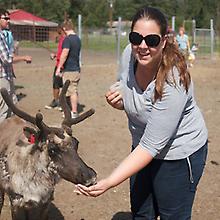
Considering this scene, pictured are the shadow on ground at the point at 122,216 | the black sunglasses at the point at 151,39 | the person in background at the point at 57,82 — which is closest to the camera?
the black sunglasses at the point at 151,39

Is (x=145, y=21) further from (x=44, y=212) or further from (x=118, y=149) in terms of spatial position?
(x=118, y=149)

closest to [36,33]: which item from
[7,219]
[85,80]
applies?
[85,80]

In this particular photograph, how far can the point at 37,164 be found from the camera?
15.0 feet

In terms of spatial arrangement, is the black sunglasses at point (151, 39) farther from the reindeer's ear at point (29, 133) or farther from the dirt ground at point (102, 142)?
the dirt ground at point (102, 142)

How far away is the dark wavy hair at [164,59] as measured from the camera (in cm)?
313

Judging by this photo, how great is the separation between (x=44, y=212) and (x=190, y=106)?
2.30 m

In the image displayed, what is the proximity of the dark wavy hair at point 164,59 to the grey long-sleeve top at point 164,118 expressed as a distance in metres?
0.03

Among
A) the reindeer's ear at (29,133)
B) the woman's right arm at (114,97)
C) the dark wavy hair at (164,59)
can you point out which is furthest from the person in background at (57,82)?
the dark wavy hair at (164,59)

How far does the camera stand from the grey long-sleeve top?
3131mm

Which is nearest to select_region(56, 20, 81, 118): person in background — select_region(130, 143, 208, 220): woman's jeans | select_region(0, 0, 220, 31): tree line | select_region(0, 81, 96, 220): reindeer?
select_region(0, 81, 96, 220): reindeer

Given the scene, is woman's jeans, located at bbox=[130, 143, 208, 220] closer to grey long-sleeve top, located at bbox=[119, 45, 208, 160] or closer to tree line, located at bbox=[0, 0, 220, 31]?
grey long-sleeve top, located at bbox=[119, 45, 208, 160]

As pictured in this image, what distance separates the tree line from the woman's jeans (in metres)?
50.3

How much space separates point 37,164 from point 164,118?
1803 millimetres

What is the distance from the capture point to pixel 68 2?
59156mm
